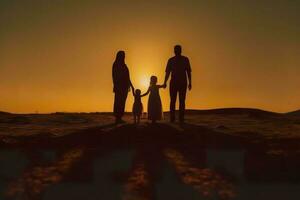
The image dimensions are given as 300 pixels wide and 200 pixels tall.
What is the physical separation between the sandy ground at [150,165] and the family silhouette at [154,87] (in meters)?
4.07

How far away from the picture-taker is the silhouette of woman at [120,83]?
70.4 feet

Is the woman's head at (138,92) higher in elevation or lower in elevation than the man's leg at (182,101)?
higher

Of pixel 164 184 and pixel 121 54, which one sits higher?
pixel 121 54

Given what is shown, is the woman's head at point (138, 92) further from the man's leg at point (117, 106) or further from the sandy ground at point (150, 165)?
the sandy ground at point (150, 165)

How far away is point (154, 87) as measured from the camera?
2150cm

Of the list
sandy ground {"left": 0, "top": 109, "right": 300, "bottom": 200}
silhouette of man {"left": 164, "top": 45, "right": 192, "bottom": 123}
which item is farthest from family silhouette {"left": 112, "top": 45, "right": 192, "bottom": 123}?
sandy ground {"left": 0, "top": 109, "right": 300, "bottom": 200}

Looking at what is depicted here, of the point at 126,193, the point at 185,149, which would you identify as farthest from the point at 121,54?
the point at 126,193

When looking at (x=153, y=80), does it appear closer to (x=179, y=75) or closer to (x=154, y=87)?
(x=154, y=87)

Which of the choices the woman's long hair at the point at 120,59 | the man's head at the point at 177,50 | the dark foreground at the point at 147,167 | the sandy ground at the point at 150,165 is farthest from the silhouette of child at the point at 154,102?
the dark foreground at the point at 147,167

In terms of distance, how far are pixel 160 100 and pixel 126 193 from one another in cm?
1380

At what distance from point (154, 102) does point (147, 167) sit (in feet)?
36.7

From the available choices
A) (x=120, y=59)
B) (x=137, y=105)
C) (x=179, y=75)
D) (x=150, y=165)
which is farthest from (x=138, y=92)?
(x=150, y=165)

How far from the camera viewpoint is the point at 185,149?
13156 millimetres

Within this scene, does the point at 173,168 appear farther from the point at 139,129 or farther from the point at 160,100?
the point at 160,100
